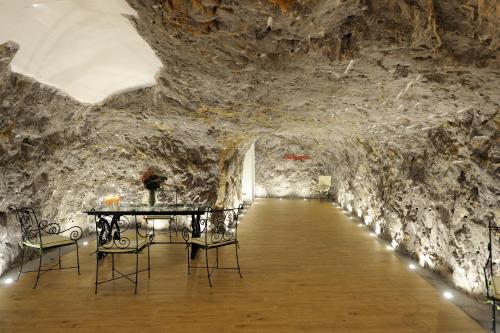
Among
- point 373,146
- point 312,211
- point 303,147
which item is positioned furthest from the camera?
point 303,147

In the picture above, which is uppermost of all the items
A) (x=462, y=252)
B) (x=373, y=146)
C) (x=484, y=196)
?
(x=373, y=146)

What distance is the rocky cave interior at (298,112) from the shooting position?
7.80ft

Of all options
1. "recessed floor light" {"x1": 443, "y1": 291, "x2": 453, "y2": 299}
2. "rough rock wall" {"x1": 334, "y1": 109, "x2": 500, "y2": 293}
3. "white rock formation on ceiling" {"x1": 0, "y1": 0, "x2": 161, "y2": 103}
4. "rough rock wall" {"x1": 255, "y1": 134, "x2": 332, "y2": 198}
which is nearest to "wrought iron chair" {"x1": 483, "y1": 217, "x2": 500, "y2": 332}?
"rough rock wall" {"x1": 334, "y1": 109, "x2": 500, "y2": 293}

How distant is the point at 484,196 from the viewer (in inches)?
133

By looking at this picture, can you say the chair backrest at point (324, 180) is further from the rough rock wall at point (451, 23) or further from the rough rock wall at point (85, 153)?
the rough rock wall at point (451, 23)

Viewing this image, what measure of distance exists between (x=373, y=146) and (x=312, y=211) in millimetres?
3489

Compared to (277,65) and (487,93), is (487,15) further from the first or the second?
(277,65)

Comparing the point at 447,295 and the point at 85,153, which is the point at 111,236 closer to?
the point at 85,153

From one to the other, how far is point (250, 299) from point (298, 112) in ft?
10.5

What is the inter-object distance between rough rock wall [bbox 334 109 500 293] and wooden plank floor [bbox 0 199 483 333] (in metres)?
0.46

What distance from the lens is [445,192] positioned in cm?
405

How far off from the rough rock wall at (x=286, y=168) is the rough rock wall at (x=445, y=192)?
597 centimetres

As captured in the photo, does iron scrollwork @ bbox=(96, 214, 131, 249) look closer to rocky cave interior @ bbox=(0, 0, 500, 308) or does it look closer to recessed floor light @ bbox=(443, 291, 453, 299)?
rocky cave interior @ bbox=(0, 0, 500, 308)

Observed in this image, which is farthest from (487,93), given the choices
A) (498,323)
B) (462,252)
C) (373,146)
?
(373,146)
